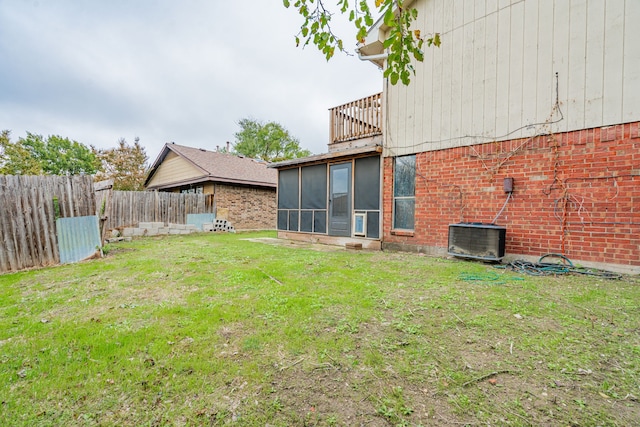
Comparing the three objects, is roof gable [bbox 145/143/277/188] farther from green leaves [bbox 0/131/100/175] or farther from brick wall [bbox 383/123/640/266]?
green leaves [bbox 0/131/100/175]

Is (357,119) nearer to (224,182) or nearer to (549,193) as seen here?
(549,193)

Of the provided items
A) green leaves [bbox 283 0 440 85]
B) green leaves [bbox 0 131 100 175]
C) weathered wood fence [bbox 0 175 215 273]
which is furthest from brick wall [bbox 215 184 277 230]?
green leaves [bbox 0 131 100 175]

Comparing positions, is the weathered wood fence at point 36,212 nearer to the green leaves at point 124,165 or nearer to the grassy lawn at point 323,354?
the grassy lawn at point 323,354

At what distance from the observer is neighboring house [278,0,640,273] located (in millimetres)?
4348

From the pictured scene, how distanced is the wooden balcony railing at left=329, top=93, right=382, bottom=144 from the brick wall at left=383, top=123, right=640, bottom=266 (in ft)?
6.79

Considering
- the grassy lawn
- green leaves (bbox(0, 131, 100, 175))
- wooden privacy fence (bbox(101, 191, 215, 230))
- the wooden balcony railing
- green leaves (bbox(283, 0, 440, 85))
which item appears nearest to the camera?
the grassy lawn

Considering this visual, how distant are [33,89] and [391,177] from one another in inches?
1052

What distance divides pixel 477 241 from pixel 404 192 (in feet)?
7.03

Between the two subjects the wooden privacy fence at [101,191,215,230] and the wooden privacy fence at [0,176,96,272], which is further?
the wooden privacy fence at [101,191,215,230]

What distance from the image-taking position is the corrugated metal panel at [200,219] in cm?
1341

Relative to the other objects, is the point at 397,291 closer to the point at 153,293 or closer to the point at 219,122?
the point at 153,293

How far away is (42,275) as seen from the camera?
4715 millimetres

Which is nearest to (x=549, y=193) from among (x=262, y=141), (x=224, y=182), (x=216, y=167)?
(x=224, y=182)

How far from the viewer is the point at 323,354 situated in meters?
2.06
